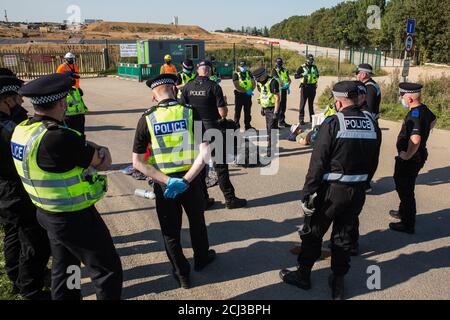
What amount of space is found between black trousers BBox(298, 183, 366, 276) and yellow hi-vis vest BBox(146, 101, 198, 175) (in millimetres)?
1380

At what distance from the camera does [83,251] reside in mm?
2998

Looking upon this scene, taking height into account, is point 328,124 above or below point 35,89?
below

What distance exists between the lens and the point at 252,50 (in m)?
42.6

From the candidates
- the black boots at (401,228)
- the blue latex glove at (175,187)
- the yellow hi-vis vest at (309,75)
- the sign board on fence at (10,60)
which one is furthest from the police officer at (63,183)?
the sign board on fence at (10,60)

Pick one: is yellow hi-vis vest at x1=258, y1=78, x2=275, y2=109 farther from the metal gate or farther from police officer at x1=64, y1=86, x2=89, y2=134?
the metal gate

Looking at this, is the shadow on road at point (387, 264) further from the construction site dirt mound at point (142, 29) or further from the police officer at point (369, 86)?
the construction site dirt mound at point (142, 29)

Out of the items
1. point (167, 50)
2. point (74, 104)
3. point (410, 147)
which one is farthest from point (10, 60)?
point (410, 147)

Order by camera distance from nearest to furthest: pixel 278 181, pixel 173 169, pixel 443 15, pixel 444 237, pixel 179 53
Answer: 1. pixel 173 169
2. pixel 444 237
3. pixel 278 181
4. pixel 179 53
5. pixel 443 15

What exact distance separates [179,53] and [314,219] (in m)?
24.5

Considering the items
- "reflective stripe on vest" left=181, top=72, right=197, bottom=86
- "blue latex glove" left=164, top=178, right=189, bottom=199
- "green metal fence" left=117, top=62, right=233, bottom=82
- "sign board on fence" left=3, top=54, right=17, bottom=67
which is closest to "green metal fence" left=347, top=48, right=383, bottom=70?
"green metal fence" left=117, top=62, right=233, bottom=82

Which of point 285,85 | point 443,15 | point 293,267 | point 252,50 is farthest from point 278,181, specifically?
point 252,50

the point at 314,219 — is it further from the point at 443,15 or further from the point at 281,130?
the point at 443,15

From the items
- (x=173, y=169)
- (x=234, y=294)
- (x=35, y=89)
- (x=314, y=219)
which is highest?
(x=35, y=89)

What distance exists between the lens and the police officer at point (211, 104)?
19.0 ft
